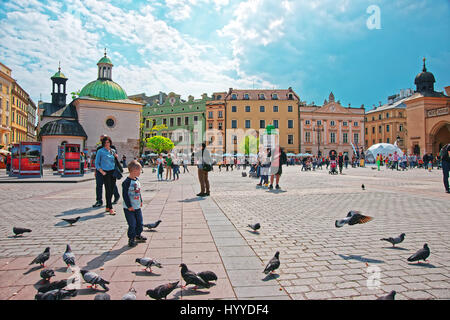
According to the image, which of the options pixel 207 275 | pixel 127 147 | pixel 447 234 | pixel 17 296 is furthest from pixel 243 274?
pixel 127 147

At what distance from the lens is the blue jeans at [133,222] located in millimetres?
4555

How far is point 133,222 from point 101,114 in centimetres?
4961

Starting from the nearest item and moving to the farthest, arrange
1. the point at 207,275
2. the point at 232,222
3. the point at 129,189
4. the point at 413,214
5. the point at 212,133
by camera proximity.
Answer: the point at 207,275, the point at 129,189, the point at 232,222, the point at 413,214, the point at 212,133

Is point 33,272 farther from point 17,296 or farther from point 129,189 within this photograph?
point 129,189

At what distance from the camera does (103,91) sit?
50500 millimetres

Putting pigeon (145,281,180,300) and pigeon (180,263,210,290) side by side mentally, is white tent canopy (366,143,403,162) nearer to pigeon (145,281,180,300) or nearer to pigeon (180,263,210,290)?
pigeon (180,263,210,290)

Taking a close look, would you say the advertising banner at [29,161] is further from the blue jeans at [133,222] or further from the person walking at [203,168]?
the blue jeans at [133,222]

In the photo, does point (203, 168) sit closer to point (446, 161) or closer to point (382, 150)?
point (446, 161)

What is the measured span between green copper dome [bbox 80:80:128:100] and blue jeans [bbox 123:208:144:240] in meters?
50.4

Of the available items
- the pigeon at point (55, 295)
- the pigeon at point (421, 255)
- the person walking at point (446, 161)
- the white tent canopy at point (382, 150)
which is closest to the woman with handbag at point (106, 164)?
the pigeon at point (55, 295)

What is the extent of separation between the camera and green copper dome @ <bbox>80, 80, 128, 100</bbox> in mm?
49906

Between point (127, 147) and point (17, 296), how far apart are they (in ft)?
167

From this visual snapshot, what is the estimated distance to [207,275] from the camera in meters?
2.93

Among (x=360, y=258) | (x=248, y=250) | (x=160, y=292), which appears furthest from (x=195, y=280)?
(x=360, y=258)
